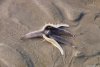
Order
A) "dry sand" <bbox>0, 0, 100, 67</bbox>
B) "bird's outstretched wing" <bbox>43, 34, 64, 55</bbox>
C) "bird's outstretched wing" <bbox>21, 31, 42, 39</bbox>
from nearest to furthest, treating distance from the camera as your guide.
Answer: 1. "dry sand" <bbox>0, 0, 100, 67</bbox>
2. "bird's outstretched wing" <bbox>43, 34, 64, 55</bbox>
3. "bird's outstretched wing" <bbox>21, 31, 42, 39</bbox>

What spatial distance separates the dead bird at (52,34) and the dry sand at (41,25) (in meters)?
0.07

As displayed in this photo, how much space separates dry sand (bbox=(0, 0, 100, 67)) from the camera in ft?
12.4

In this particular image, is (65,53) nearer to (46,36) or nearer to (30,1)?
Result: (46,36)

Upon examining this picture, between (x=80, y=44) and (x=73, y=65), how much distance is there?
1.24 feet

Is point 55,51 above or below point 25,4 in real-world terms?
below

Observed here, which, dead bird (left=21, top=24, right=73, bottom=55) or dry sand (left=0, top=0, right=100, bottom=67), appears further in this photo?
dead bird (left=21, top=24, right=73, bottom=55)

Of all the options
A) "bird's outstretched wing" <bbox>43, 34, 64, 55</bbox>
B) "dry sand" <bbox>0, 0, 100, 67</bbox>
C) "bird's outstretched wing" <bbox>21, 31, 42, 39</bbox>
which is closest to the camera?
"dry sand" <bbox>0, 0, 100, 67</bbox>

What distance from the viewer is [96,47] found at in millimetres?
3990

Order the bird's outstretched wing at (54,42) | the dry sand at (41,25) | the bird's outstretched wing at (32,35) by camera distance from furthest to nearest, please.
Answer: the bird's outstretched wing at (32,35) → the bird's outstretched wing at (54,42) → the dry sand at (41,25)

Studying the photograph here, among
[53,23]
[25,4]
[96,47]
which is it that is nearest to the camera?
[96,47]

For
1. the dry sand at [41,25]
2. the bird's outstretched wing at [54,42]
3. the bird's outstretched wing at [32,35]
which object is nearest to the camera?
the dry sand at [41,25]

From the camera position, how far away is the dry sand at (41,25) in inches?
149

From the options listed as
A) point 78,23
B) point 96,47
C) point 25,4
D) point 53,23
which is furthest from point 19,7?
point 96,47

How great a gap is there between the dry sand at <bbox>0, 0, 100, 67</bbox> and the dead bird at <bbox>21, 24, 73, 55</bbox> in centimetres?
7
